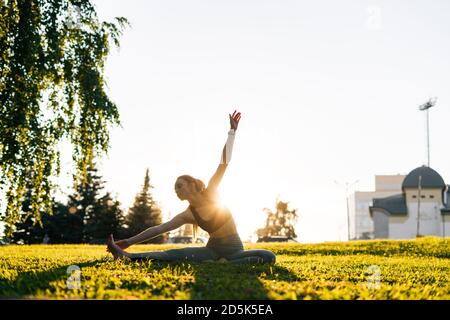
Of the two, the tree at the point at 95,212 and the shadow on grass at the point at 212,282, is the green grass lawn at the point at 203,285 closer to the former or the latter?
the shadow on grass at the point at 212,282

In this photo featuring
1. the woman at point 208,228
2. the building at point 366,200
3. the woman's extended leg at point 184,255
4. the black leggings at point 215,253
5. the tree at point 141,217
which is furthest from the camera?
the building at point 366,200

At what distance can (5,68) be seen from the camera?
1014 centimetres

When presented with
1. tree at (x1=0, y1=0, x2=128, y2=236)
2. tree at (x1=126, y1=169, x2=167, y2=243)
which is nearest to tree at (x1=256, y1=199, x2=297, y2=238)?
tree at (x1=126, y1=169, x2=167, y2=243)

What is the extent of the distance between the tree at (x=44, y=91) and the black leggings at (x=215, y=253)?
3.72 meters

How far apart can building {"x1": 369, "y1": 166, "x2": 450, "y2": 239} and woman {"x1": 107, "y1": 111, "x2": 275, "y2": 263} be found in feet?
227

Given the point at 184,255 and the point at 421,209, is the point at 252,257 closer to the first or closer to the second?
the point at 184,255

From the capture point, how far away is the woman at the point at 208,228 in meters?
7.93

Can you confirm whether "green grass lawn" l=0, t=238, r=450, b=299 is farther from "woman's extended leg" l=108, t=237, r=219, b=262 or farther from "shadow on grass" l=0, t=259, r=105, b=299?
"woman's extended leg" l=108, t=237, r=219, b=262

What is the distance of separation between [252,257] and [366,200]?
148 meters

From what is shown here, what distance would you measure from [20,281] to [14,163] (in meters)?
5.11

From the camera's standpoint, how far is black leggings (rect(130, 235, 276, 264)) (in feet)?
26.7

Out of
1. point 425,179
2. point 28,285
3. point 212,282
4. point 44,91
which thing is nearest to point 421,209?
point 425,179

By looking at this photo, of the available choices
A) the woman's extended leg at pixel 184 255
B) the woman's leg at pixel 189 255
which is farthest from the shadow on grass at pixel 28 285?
the woman's leg at pixel 189 255
